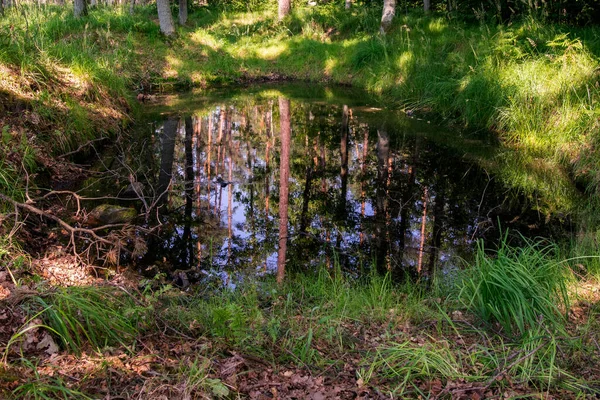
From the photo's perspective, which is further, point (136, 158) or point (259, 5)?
point (259, 5)

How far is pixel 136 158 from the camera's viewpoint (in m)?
7.86

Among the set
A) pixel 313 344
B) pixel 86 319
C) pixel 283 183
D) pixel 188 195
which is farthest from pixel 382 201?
pixel 86 319

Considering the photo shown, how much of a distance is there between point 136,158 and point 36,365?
554cm

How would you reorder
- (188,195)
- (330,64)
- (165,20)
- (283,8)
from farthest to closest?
(283,8), (165,20), (330,64), (188,195)

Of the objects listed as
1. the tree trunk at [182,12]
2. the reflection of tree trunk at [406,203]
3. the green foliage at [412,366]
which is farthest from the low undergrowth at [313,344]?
the tree trunk at [182,12]

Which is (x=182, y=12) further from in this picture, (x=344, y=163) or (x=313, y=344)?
(x=313, y=344)

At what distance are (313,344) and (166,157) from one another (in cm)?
545

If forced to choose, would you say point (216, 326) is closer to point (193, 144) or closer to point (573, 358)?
point (573, 358)

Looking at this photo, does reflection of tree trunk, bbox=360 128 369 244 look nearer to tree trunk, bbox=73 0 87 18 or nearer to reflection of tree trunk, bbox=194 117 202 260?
reflection of tree trunk, bbox=194 117 202 260

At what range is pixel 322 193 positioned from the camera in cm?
686

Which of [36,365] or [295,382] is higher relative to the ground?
[36,365]

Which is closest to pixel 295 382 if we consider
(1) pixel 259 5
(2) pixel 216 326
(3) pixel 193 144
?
(2) pixel 216 326

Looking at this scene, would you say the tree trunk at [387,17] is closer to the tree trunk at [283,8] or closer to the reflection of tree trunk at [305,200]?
the tree trunk at [283,8]

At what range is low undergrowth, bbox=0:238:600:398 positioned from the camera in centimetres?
274
